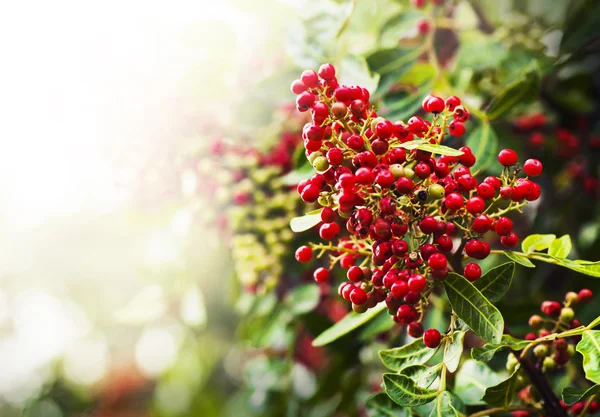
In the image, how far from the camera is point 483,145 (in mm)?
1086

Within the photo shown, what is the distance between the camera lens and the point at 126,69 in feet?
6.23

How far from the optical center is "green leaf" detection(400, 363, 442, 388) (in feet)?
2.50

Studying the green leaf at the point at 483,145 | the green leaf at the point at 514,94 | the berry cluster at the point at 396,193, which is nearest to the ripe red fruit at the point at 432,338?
the berry cluster at the point at 396,193

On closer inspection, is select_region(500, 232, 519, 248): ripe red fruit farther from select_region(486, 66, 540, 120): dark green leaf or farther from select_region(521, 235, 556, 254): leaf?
select_region(486, 66, 540, 120): dark green leaf

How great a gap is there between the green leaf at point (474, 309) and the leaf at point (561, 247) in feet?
0.61

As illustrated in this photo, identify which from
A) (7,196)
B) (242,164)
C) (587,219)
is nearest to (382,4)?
(242,164)

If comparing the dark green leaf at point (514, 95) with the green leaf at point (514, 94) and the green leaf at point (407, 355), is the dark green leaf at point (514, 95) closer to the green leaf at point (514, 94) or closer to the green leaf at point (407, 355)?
the green leaf at point (514, 94)

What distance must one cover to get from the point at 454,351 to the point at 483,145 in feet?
1.59

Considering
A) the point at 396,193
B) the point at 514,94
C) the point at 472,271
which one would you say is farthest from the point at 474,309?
the point at 514,94

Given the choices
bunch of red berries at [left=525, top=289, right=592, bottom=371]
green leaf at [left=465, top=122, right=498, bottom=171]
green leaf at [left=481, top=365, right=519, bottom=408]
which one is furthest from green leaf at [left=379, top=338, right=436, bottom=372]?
green leaf at [left=465, top=122, right=498, bottom=171]

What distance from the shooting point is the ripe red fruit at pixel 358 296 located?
0.79 metres

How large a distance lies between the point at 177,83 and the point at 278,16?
0.41 meters

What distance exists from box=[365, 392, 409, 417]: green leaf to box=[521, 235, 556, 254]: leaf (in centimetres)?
33

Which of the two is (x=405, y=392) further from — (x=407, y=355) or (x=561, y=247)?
(x=561, y=247)
